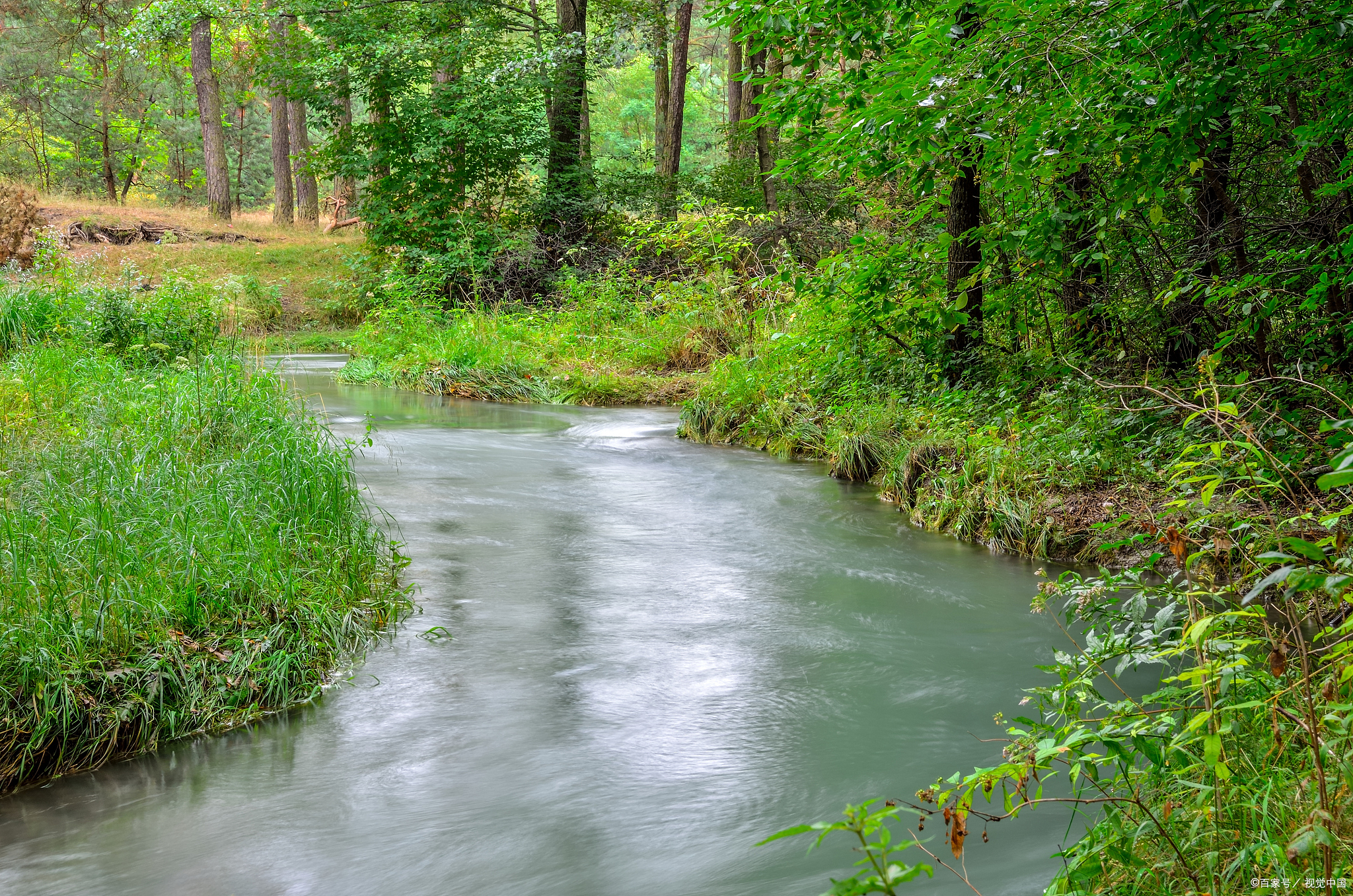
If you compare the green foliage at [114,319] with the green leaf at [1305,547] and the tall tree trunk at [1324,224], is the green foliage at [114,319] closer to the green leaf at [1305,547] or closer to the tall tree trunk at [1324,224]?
the tall tree trunk at [1324,224]

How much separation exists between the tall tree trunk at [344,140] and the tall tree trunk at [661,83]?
610cm

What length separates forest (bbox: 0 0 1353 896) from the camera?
261 centimetres

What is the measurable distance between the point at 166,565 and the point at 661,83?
21.7m

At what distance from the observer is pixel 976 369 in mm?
8797

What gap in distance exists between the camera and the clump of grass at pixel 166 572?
153 inches

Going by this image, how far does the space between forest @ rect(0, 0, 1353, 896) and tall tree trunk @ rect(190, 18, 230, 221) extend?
12.7 metres

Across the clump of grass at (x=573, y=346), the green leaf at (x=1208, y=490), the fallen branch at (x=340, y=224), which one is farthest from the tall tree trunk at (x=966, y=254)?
the fallen branch at (x=340, y=224)

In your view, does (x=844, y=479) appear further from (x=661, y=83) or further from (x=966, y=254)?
(x=661, y=83)

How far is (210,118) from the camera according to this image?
25953mm

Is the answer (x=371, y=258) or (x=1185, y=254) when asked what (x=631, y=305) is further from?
(x=1185, y=254)

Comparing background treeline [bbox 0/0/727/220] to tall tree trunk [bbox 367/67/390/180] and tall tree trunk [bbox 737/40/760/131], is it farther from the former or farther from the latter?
tall tree trunk [bbox 737/40/760/131]

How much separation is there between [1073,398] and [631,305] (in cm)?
969

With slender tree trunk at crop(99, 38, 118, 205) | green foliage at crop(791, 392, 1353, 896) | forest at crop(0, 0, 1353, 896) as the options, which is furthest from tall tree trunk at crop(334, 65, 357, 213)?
green foliage at crop(791, 392, 1353, 896)

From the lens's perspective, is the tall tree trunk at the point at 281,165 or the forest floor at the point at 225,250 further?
the tall tree trunk at the point at 281,165
